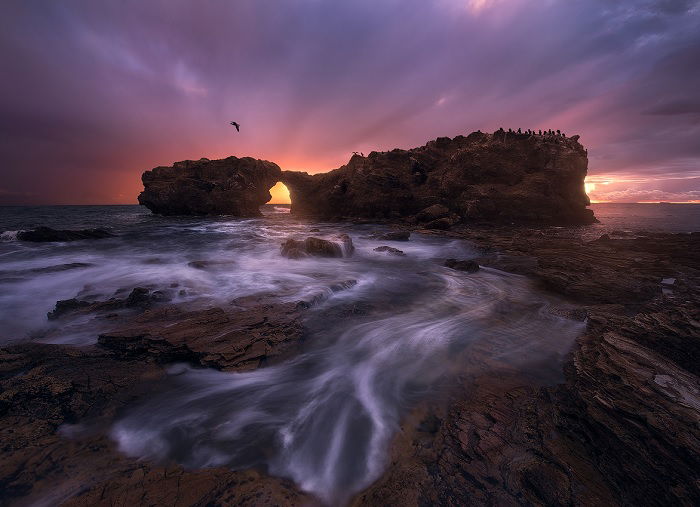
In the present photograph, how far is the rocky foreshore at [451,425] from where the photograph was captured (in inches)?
88.7

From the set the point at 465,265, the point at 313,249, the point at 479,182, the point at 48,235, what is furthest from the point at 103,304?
the point at 479,182

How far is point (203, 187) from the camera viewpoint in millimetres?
48594

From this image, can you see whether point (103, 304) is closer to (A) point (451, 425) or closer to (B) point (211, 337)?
(B) point (211, 337)

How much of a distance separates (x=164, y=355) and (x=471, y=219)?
29163 millimetres

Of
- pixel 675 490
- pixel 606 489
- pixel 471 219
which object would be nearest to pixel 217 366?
pixel 606 489

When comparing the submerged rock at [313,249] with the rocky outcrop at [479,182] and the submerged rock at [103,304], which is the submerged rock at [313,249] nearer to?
the submerged rock at [103,304]

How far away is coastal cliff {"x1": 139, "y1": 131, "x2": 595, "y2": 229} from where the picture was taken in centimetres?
2898

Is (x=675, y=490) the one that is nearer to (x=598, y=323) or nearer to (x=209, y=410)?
(x=598, y=323)

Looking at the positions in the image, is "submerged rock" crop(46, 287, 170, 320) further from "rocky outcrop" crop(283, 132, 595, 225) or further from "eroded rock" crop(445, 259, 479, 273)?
A: "rocky outcrop" crop(283, 132, 595, 225)

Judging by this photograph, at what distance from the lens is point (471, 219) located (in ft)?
95.2

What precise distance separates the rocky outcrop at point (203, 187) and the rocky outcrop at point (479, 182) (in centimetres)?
2088

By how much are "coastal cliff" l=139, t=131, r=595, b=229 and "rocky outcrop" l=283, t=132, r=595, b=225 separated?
96 millimetres

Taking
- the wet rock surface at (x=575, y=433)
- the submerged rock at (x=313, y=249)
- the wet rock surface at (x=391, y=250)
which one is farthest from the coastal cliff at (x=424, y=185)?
the wet rock surface at (x=575, y=433)

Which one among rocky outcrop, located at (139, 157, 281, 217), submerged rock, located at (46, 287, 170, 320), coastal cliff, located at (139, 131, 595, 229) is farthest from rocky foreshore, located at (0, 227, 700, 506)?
rocky outcrop, located at (139, 157, 281, 217)
